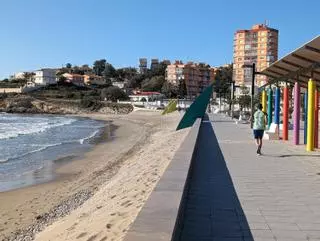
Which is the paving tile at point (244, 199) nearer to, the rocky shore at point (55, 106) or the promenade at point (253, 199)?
the promenade at point (253, 199)

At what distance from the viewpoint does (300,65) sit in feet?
50.1

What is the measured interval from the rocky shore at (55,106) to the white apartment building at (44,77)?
89.0 ft

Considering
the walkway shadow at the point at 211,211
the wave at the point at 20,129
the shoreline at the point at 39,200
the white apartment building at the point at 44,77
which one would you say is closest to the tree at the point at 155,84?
the white apartment building at the point at 44,77

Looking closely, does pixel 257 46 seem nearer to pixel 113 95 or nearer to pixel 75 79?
pixel 113 95

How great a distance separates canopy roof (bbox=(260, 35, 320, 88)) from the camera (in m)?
12.2

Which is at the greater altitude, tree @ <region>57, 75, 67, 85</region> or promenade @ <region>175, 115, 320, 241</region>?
tree @ <region>57, 75, 67, 85</region>

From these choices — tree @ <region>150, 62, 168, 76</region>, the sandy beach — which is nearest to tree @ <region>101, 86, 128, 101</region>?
tree @ <region>150, 62, 168, 76</region>

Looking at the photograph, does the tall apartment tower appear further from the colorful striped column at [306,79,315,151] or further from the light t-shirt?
the light t-shirt

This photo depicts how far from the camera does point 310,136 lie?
544 inches

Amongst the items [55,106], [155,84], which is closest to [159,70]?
[155,84]

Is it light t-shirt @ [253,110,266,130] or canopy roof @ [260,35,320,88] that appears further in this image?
light t-shirt @ [253,110,266,130]

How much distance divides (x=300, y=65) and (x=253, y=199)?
28.9ft

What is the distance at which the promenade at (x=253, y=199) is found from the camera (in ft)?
18.4

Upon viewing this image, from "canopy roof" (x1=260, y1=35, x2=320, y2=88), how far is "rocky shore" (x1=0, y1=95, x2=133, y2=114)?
103547 millimetres
